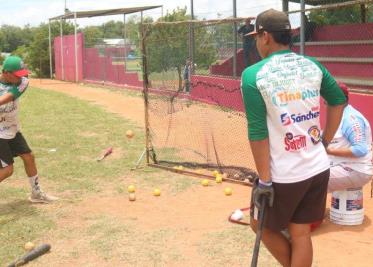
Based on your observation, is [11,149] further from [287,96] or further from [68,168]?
[287,96]

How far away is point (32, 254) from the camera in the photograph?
4582 mm

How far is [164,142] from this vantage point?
992cm

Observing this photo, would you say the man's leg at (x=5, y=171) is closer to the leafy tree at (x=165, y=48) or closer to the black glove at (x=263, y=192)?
the leafy tree at (x=165, y=48)

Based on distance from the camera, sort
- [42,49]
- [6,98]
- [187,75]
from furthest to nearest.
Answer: [42,49] < [187,75] < [6,98]

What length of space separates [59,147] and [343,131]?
6273 mm

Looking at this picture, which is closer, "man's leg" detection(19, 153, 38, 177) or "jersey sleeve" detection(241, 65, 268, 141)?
"jersey sleeve" detection(241, 65, 268, 141)

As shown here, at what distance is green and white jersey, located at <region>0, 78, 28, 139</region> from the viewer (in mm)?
5492

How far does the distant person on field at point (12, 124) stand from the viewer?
Result: 5422 millimetres

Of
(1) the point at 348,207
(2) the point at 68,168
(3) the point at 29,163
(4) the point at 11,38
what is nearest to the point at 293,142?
(1) the point at 348,207

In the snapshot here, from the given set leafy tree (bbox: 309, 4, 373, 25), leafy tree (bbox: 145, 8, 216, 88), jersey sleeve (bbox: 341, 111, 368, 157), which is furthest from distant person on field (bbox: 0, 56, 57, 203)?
leafy tree (bbox: 309, 4, 373, 25)

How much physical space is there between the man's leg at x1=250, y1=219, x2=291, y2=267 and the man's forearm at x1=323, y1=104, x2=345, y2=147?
2.36ft

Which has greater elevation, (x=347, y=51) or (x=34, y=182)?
(x=347, y=51)

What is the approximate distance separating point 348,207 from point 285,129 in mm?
2594

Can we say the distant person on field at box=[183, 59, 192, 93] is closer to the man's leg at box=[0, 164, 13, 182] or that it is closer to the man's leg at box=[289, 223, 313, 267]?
the man's leg at box=[0, 164, 13, 182]
